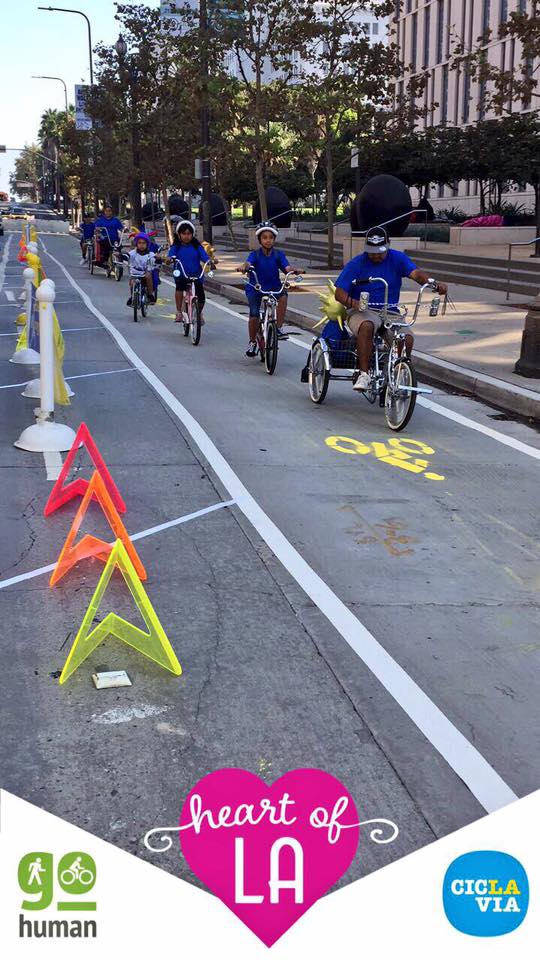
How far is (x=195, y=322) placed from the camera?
57.7ft

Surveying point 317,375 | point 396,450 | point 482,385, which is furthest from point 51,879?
point 482,385

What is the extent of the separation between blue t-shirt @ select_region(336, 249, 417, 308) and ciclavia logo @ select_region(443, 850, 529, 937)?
8368mm

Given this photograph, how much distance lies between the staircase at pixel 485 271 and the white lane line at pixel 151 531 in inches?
714

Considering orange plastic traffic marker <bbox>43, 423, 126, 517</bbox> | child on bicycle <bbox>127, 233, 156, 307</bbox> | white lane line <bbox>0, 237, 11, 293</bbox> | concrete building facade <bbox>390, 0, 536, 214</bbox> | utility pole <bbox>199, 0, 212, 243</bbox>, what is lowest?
white lane line <bbox>0, 237, 11, 293</bbox>

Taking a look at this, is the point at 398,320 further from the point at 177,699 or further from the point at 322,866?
the point at 322,866

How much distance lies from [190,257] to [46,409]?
8675 millimetres

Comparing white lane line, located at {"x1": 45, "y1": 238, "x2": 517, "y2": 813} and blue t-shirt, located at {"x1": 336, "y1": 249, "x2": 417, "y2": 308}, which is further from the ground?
blue t-shirt, located at {"x1": 336, "y1": 249, "x2": 417, "y2": 308}

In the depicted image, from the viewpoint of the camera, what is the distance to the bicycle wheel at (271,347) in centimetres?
1439

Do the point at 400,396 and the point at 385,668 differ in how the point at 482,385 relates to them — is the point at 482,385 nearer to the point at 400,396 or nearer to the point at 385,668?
the point at 400,396

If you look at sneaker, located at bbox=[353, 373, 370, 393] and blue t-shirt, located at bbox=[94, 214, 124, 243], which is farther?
blue t-shirt, located at bbox=[94, 214, 124, 243]

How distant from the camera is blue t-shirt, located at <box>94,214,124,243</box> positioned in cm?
3256

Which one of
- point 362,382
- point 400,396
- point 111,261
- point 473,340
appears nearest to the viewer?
point 400,396

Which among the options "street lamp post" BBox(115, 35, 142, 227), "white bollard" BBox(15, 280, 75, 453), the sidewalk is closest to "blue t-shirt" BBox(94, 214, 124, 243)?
the sidewalk

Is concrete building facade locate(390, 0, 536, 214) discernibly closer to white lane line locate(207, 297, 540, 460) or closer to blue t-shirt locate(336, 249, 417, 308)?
white lane line locate(207, 297, 540, 460)
